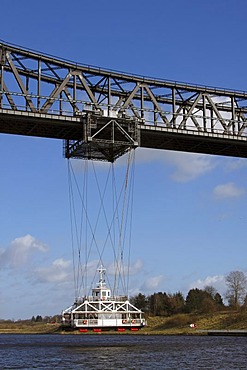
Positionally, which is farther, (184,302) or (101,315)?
(184,302)

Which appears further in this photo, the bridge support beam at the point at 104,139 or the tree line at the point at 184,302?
the tree line at the point at 184,302

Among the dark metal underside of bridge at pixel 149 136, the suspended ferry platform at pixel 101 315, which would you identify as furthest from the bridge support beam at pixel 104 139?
the suspended ferry platform at pixel 101 315

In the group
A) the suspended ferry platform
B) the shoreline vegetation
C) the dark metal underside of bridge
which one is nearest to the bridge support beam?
the dark metal underside of bridge

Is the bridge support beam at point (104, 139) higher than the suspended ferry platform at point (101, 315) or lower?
higher

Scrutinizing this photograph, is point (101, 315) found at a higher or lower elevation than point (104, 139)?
lower

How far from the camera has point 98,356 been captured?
48156 millimetres

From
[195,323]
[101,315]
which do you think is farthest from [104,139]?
[195,323]

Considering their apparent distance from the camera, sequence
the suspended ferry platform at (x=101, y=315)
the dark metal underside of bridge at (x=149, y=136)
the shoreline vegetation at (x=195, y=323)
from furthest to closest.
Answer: the shoreline vegetation at (x=195, y=323) < the suspended ferry platform at (x=101, y=315) < the dark metal underside of bridge at (x=149, y=136)

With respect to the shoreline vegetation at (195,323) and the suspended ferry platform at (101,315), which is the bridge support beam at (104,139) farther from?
the shoreline vegetation at (195,323)

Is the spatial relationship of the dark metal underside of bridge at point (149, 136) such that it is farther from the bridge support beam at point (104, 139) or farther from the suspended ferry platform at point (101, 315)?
the suspended ferry platform at point (101, 315)

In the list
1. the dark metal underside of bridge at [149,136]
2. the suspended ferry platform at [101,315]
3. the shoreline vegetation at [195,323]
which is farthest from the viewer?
the shoreline vegetation at [195,323]

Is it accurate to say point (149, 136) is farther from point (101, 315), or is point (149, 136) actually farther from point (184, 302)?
point (184, 302)

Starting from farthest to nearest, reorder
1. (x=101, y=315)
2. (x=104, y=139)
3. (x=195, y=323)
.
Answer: (x=195, y=323) < (x=101, y=315) < (x=104, y=139)

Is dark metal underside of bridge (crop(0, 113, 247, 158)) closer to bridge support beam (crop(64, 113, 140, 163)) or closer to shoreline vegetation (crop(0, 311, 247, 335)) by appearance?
bridge support beam (crop(64, 113, 140, 163))
